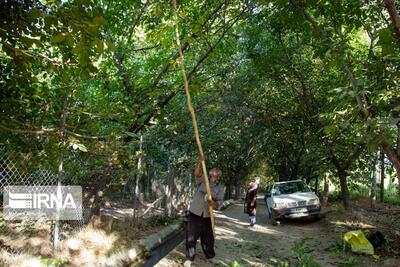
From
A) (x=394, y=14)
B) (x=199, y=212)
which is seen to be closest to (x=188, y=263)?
(x=199, y=212)

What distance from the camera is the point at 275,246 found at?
10.6 m

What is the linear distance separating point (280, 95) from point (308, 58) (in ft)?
9.90

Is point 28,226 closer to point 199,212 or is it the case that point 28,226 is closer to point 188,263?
point 188,263

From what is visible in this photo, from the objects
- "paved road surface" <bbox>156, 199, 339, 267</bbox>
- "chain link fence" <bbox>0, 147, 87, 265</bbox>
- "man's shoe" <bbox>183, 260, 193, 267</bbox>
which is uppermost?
"chain link fence" <bbox>0, 147, 87, 265</bbox>

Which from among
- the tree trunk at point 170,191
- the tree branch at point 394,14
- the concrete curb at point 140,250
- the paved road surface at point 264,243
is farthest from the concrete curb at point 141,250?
the tree branch at point 394,14

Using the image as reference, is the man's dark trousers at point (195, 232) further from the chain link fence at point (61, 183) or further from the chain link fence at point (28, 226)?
the chain link fence at point (28, 226)

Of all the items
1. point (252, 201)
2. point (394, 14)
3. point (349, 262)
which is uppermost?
point (394, 14)

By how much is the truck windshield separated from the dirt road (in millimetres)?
1312

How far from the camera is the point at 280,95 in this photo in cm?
1939

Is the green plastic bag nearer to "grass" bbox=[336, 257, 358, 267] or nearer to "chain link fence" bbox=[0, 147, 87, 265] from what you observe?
"grass" bbox=[336, 257, 358, 267]

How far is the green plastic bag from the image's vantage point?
8961 millimetres

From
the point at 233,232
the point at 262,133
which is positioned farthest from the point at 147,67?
the point at 262,133

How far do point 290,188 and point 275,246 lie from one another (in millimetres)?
6182

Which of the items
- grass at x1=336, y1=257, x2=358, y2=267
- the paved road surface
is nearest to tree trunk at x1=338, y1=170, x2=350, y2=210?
the paved road surface
